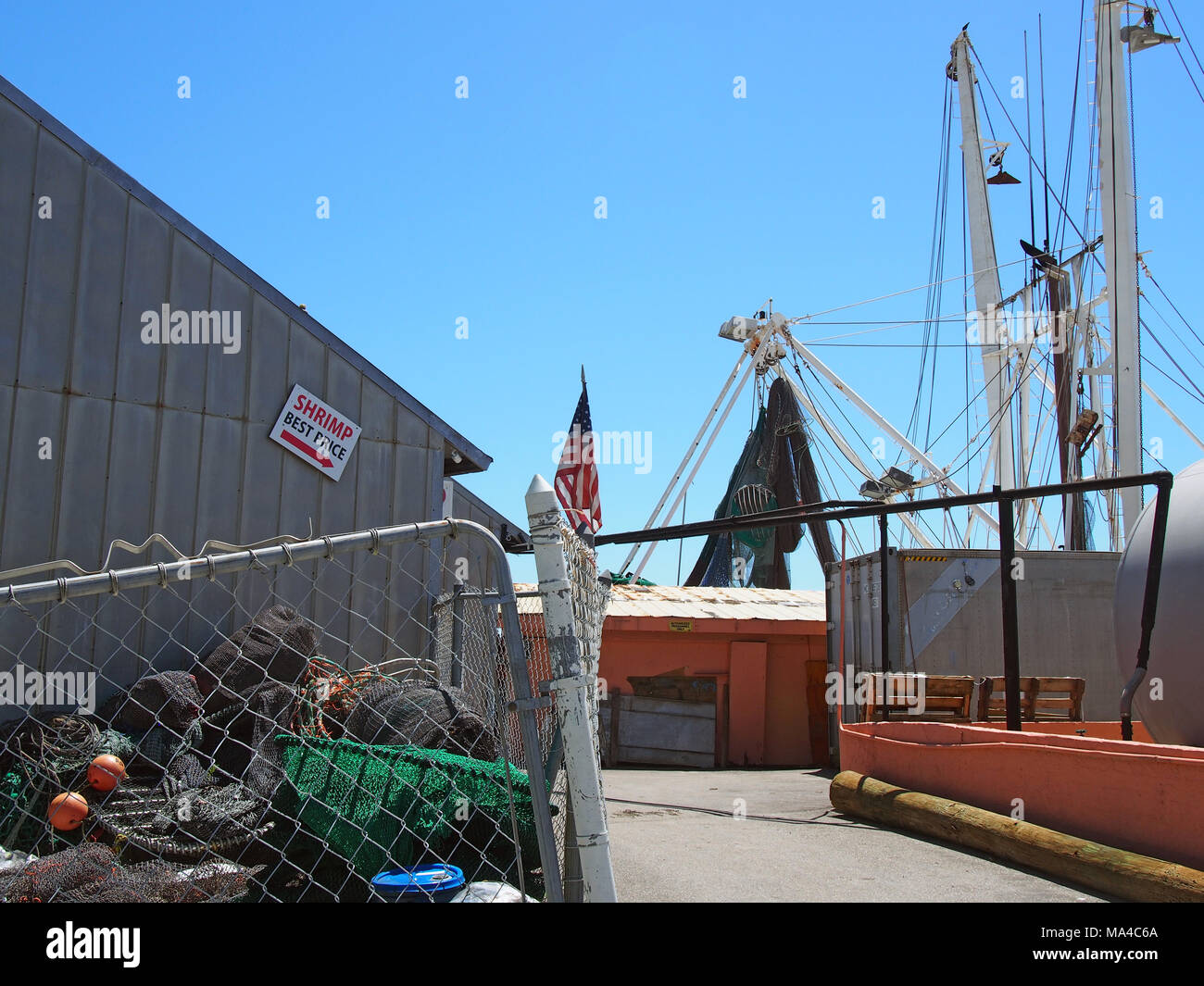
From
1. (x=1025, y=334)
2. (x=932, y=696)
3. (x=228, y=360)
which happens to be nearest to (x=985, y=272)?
(x=1025, y=334)

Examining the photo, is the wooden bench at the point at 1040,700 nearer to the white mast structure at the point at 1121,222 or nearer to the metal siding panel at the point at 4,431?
the white mast structure at the point at 1121,222

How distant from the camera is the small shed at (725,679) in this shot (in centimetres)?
1468

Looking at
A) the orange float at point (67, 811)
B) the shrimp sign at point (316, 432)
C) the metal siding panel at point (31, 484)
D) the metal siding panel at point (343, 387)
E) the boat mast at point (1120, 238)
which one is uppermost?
the boat mast at point (1120, 238)

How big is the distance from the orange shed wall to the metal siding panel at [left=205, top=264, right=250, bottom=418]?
7.53 m

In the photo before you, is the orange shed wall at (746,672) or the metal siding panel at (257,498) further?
the orange shed wall at (746,672)

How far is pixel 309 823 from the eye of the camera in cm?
527

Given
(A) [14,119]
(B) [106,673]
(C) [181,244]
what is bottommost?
(B) [106,673]

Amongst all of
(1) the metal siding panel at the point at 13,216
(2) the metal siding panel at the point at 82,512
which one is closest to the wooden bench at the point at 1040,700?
(2) the metal siding panel at the point at 82,512

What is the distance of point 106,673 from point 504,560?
598cm

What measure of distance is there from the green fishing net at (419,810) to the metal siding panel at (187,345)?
4.50 meters

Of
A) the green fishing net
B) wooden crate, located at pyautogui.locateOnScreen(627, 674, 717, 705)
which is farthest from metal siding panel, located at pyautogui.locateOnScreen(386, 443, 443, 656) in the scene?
wooden crate, located at pyautogui.locateOnScreen(627, 674, 717, 705)

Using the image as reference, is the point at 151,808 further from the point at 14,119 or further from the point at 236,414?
the point at 14,119

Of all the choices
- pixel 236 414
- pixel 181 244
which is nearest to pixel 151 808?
pixel 236 414

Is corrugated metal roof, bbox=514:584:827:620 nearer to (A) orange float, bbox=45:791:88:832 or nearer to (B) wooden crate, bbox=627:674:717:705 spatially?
(B) wooden crate, bbox=627:674:717:705
